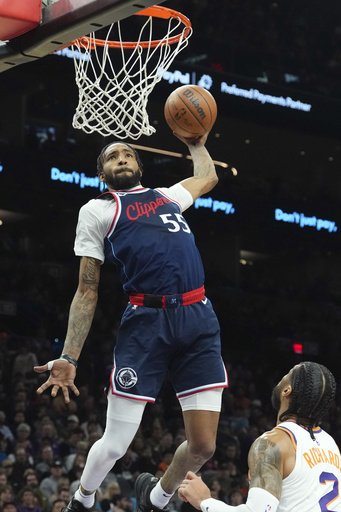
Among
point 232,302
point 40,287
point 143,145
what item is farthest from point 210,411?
point 143,145

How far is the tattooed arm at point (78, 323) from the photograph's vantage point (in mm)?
4793

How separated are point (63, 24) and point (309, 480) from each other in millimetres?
2877

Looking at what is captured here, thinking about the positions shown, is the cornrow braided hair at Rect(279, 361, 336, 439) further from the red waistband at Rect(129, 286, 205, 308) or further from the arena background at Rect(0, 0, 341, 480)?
the arena background at Rect(0, 0, 341, 480)

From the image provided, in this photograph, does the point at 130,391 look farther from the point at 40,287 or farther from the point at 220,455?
the point at 40,287

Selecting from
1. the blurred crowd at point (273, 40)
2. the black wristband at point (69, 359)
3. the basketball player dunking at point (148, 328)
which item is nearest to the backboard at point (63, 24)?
the basketball player dunking at point (148, 328)

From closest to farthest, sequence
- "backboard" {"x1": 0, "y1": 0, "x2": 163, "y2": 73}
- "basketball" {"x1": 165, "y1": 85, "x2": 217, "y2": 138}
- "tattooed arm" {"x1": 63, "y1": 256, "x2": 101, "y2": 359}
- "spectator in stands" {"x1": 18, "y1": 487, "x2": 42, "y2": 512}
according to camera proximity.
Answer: "backboard" {"x1": 0, "y1": 0, "x2": 163, "y2": 73} < "tattooed arm" {"x1": 63, "y1": 256, "x2": 101, "y2": 359} < "basketball" {"x1": 165, "y1": 85, "x2": 217, "y2": 138} < "spectator in stands" {"x1": 18, "y1": 487, "x2": 42, "y2": 512}

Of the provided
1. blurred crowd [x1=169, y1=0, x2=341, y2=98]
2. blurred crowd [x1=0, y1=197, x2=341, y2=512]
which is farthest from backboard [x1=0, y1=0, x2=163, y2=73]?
blurred crowd [x1=169, y1=0, x2=341, y2=98]

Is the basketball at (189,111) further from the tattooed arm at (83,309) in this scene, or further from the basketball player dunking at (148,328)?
the tattooed arm at (83,309)

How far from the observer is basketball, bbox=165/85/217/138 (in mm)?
5594

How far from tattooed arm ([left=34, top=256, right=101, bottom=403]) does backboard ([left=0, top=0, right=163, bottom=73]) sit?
1.30 meters

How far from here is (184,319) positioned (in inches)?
Answer: 201

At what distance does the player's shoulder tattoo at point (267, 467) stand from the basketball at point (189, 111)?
242cm

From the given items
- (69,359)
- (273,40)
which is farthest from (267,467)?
(273,40)

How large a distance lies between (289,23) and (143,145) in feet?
18.1
